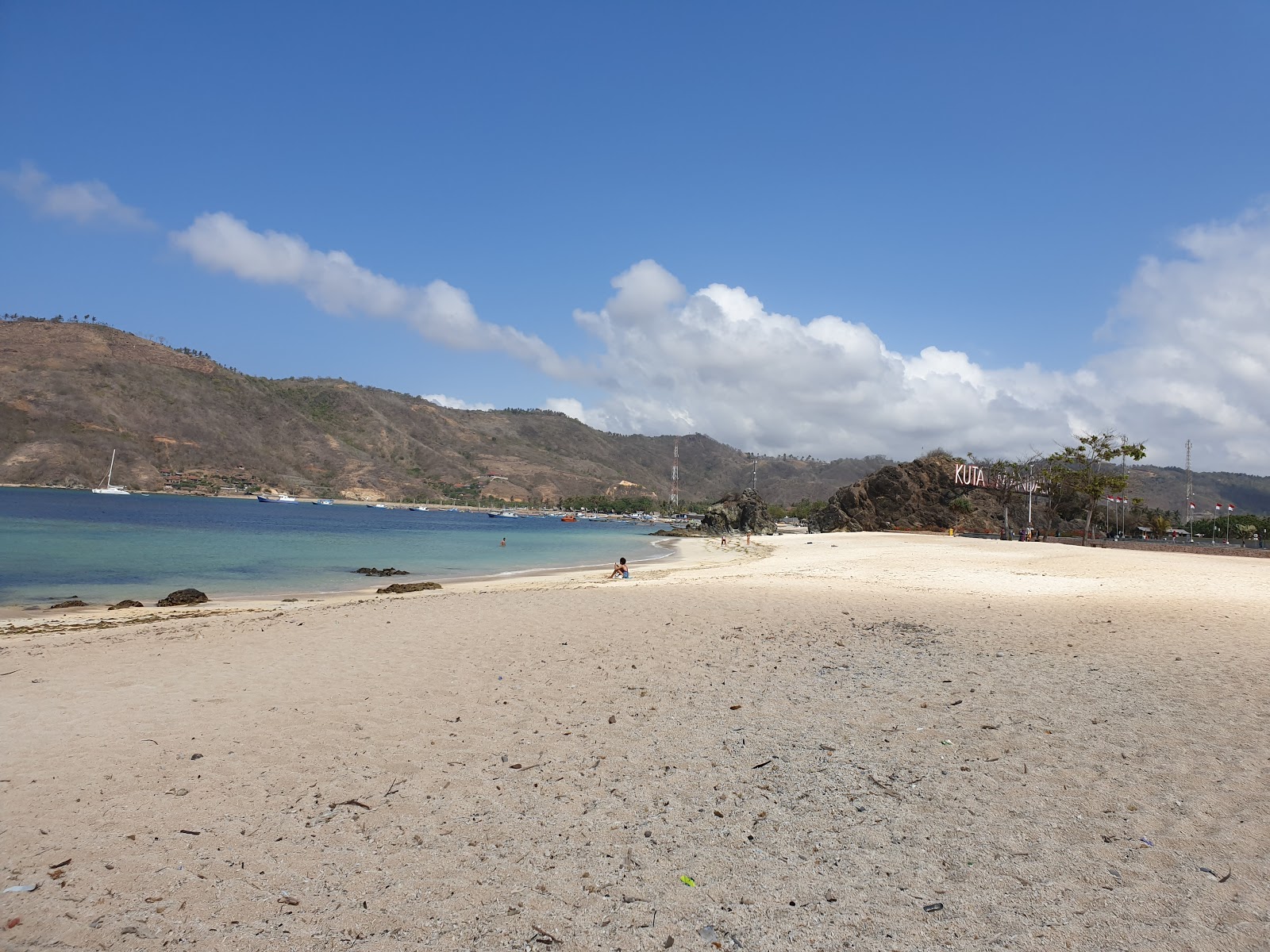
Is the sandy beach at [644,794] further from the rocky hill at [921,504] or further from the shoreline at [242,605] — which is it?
the rocky hill at [921,504]

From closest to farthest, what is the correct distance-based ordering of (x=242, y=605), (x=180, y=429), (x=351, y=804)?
1. (x=351, y=804)
2. (x=242, y=605)
3. (x=180, y=429)

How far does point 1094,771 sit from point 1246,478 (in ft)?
856

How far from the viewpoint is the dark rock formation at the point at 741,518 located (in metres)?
90.1

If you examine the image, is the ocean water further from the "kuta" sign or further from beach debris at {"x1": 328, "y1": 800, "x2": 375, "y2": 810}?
the "kuta" sign

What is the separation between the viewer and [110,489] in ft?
400

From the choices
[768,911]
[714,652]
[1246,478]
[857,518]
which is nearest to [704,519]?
[857,518]

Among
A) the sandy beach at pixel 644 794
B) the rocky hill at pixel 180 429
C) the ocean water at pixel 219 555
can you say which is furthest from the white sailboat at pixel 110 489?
the sandy beach at pixel 644 794

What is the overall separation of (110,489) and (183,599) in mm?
131394

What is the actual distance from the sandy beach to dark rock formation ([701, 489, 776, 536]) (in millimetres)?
79281

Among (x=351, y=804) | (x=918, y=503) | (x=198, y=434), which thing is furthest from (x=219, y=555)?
(x=198, y=434)

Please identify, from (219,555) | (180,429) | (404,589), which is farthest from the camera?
(180,429)

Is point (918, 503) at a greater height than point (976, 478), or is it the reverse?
point (976, 478)

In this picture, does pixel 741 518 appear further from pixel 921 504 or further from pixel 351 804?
pixel 351 804

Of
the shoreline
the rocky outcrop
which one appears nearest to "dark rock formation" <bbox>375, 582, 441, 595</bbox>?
the shoreline
